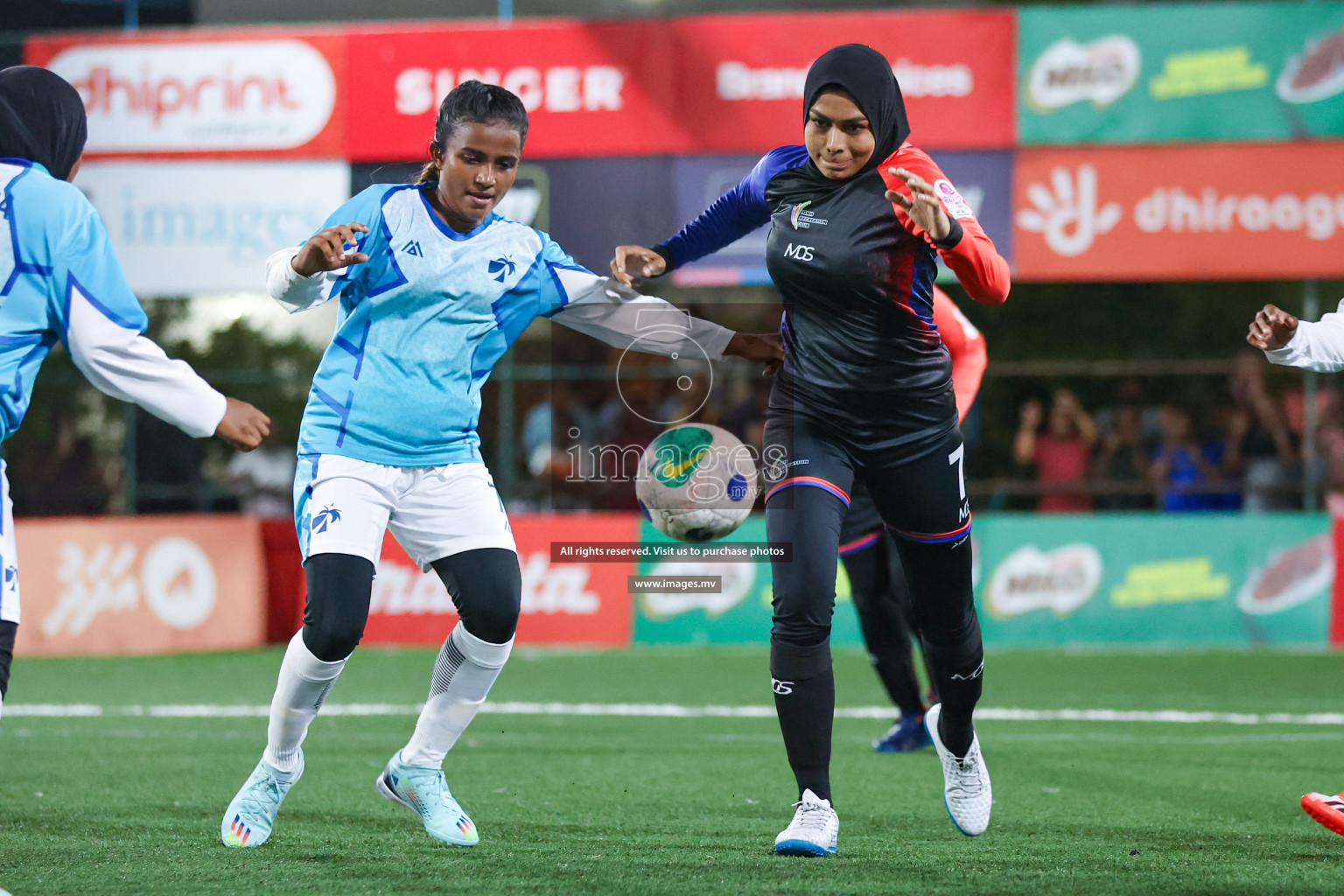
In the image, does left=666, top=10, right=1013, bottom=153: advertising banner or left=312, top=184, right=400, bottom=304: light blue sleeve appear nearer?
left=312, top=184, right=400, bottom=304: light blue sleeve

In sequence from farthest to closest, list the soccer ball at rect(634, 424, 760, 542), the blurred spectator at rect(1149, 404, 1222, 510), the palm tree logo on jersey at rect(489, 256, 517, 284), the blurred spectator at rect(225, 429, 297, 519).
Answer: the blurred spectator at rect(225, 429, 297, 519), the blurred spectator at rect(1149, 404, 1222, 510), the soccer ball at rect(634, 424, 760, 542), the palm tree logo on jersey at rect(489, 256, 517, 284)

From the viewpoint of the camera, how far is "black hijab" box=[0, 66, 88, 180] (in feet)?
12.8

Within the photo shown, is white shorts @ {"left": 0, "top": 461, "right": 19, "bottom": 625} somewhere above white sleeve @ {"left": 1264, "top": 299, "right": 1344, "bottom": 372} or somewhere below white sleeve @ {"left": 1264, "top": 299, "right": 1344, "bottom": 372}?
below

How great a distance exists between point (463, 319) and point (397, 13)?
36.6 ft

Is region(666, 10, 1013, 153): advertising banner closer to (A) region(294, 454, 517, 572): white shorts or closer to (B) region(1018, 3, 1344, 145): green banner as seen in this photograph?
(B) region(1018, 3, 1344, 145): green banner

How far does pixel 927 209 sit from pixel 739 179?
8.37 m

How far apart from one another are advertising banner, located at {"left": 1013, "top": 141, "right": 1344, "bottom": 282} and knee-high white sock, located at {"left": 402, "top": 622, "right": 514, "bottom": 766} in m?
8.60

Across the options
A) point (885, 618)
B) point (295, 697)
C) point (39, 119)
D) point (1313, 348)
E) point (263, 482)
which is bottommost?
point (263, 482)

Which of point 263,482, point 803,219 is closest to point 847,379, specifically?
point 803,219

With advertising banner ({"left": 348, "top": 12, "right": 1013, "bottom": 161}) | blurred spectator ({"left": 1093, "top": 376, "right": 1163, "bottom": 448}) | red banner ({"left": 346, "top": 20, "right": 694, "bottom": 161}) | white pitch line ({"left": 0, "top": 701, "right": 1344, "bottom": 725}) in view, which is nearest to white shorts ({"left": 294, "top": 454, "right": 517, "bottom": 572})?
white pitch line ({"left": 0, "top": 701, "right": 1344, "bottom": 725})

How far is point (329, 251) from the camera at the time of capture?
14.2ft

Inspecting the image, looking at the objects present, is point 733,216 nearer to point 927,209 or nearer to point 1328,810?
point 927,209

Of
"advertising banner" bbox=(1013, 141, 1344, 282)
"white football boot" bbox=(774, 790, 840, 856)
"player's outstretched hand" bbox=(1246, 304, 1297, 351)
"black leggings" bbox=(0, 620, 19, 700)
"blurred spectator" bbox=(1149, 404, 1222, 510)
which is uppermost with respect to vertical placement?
"advertising banner" bbox=(1013, 141, 1344, 282)

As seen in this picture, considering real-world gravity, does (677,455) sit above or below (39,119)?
below
